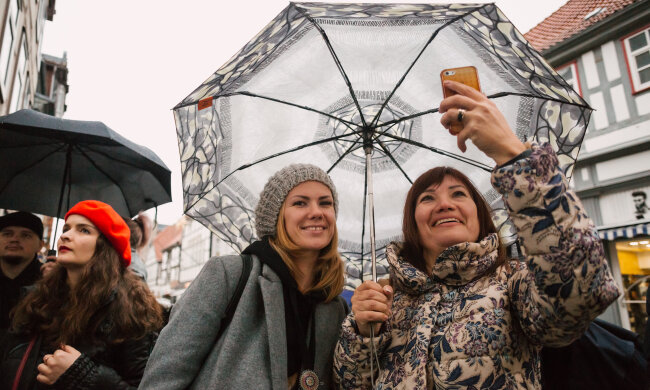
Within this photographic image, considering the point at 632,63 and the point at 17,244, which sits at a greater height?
the point at 632,63

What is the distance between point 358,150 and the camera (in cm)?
258

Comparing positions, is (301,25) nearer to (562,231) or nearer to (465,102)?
(465,102)

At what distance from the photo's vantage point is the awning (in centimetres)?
867

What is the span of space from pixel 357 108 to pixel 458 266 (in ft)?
3.60

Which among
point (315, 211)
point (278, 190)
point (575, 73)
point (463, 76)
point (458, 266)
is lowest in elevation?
point (458, 266)

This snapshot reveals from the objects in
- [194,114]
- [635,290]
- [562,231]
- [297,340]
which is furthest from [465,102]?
[635,290]

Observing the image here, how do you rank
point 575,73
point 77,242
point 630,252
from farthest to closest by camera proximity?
point 575,73 < point 630,252 < point 77,242

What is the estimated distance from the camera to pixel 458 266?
1579 mm

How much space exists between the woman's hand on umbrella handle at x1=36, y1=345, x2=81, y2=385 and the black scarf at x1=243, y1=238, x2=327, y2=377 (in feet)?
3.32

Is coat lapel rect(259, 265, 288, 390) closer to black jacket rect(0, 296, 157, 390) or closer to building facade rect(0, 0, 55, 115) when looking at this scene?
black jacket rect(0, 296, 157, 390)

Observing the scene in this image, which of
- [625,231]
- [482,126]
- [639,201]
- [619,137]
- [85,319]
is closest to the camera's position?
[482,126]

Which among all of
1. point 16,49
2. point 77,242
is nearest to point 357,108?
point 77,242

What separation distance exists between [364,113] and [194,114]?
1.04 metres

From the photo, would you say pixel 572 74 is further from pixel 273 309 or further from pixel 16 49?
pixel 16 49
